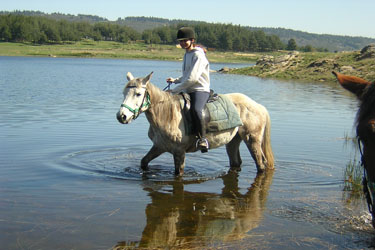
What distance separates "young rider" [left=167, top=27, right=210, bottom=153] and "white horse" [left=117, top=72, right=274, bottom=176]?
26 cm

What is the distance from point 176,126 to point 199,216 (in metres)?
2.17

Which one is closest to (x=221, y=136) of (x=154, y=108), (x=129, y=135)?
(x=154, y=108)

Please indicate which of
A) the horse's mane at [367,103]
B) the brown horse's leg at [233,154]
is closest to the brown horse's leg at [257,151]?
the brown horse's leg at [233,154]

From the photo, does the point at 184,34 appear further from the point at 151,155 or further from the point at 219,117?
the point at 151,155

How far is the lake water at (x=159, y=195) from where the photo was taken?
582 cm

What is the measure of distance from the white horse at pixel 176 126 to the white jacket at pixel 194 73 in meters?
0.32

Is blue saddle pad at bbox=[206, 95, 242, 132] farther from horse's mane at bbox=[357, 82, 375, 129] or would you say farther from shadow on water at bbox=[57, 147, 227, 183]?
horse's mane at bbox=[357, 82, 375, 129]

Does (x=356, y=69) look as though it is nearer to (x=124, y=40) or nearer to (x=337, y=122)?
(x=337, y=122)

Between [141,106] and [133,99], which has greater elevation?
[133,99]

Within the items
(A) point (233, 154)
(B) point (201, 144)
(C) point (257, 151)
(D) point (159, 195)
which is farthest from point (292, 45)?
(D) point (159, 195)

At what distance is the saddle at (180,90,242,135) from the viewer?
855cm

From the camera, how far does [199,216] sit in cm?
672

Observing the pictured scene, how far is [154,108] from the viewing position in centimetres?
827

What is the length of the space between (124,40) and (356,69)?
130065 millimetres
